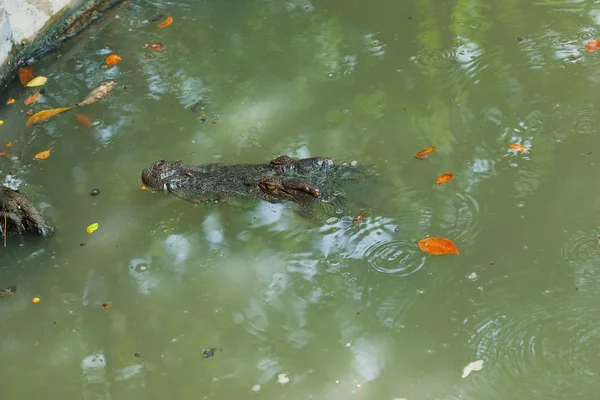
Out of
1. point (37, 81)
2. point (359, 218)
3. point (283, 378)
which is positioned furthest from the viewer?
point (37, 81)

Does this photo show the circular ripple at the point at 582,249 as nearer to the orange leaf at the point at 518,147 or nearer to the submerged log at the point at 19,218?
the orange leaf at the point at 518,147

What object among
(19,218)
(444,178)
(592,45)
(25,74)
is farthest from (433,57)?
(25,74)

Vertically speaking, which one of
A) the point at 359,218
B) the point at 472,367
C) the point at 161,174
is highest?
the point at 161,174

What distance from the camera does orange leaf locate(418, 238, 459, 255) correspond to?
4.19 m

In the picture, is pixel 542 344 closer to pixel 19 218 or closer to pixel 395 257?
pixel 395 257

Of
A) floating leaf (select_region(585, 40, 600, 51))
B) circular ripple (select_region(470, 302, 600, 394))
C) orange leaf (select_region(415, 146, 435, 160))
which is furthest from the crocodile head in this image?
floating leaf (select_region(585, 40, 600, 51))

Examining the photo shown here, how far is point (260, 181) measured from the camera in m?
4.82

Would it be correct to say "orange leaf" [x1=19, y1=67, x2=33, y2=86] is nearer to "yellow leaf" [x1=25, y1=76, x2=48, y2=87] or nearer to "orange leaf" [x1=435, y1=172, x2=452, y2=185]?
"yellow leaf" [x1=25, y1=76, x2=48, y2=87]

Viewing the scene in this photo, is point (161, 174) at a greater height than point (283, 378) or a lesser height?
greater

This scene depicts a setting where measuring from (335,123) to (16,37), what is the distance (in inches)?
139

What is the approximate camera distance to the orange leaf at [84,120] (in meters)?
5.84

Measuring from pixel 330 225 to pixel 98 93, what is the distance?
2910mm

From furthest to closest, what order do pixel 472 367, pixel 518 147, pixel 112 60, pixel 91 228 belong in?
pixel 112 60 < pixel 518 147 < pixel 91 228 < pixel 472 367

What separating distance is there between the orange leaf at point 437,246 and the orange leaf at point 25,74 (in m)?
4.43
